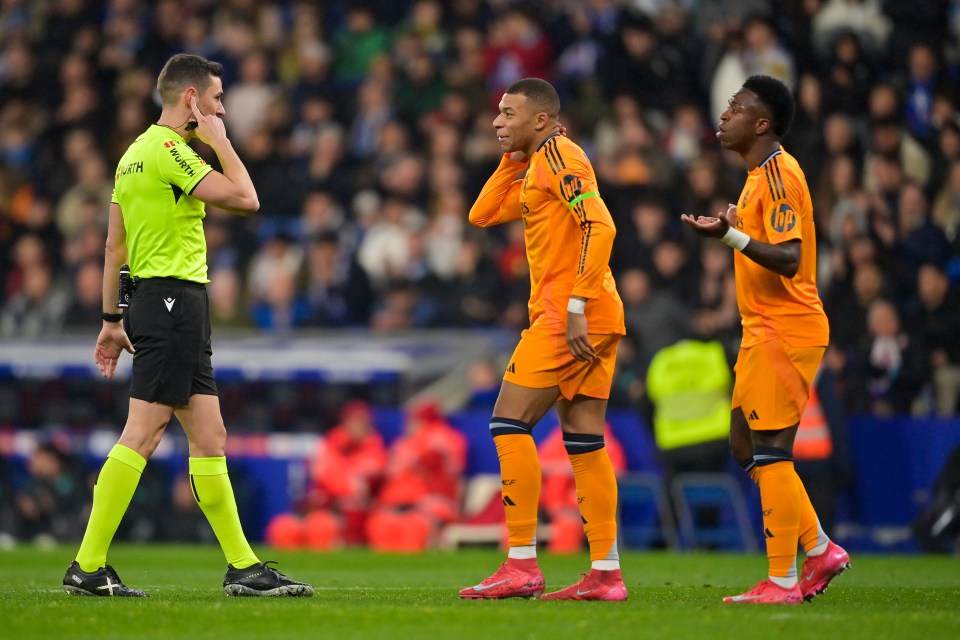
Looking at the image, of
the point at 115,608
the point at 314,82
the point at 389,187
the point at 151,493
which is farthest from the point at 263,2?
the point at 115,608

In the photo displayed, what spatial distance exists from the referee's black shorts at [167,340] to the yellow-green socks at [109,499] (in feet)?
0.97

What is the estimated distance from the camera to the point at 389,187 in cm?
1720

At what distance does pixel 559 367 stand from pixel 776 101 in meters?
1.64

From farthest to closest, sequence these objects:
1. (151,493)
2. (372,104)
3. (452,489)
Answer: (372,104)
(151,493)
(452,489)

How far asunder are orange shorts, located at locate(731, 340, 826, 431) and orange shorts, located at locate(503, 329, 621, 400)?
67cm

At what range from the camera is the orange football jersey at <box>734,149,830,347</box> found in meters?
6.94

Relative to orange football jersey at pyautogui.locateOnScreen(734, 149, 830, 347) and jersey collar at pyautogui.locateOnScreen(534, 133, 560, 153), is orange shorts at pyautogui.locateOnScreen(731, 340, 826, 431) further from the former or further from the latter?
jersey collar at pyautogui.locateOnScreen(534, 133, 560, 153)

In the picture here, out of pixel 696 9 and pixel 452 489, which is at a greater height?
pixel 696 9

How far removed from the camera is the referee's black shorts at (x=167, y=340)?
7102 mm

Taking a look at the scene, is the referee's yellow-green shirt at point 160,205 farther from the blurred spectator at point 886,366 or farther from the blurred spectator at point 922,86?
the blurred spectator at point 922,86

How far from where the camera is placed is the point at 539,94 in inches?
290

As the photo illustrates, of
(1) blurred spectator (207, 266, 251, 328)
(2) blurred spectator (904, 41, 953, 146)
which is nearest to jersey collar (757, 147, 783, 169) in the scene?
(2) blurred spectator (904, 41, 953, 146)

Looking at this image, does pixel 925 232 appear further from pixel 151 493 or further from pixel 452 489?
pixel 151 493

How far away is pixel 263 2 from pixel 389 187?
15.9 ft
